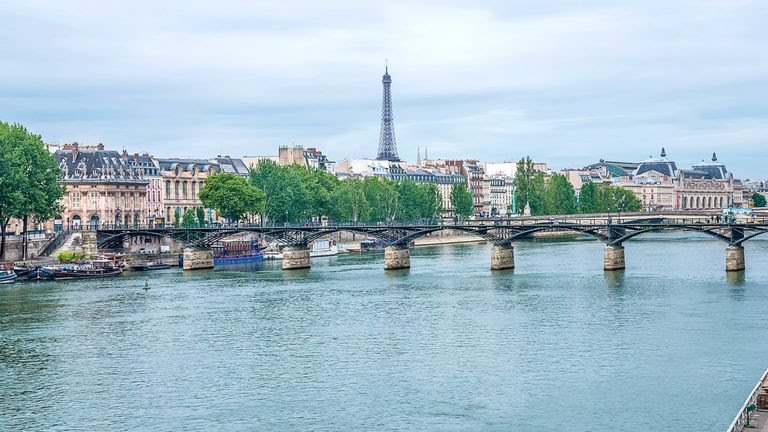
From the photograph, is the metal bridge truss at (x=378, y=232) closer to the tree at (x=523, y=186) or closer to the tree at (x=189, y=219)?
the tree at (x=189, y=219)

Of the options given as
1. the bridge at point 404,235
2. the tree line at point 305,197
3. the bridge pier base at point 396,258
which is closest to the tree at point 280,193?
the tree line at point 305,197

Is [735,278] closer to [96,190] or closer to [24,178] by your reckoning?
[24,178]

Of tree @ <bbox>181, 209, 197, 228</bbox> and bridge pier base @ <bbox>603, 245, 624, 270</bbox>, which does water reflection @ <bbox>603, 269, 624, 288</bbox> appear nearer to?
bridge pier base @ <bbox>603, 245, 624, 270</bbox>

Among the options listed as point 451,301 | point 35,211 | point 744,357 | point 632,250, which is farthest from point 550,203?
point 744,357

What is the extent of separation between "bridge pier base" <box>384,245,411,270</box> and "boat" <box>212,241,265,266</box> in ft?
65.3

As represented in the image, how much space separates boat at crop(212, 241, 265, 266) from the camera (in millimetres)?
116500

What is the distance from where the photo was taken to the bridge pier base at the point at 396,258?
10150cm

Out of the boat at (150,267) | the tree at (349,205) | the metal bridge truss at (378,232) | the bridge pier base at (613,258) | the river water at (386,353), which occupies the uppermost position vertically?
the tree at (349,205)

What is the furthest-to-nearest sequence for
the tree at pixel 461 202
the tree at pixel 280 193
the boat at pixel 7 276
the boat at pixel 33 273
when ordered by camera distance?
the tree at pixel 461 202
the tree at pixel 280 193
the boat at pixel 33 273
the boat at pixel 7 276

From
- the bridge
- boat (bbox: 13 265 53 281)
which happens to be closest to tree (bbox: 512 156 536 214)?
the bridge

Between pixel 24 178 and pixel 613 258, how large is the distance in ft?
153

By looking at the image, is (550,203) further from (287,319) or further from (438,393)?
(438,393)

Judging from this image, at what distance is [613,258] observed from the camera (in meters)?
96.2

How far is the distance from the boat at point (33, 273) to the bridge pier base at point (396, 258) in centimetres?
2640
